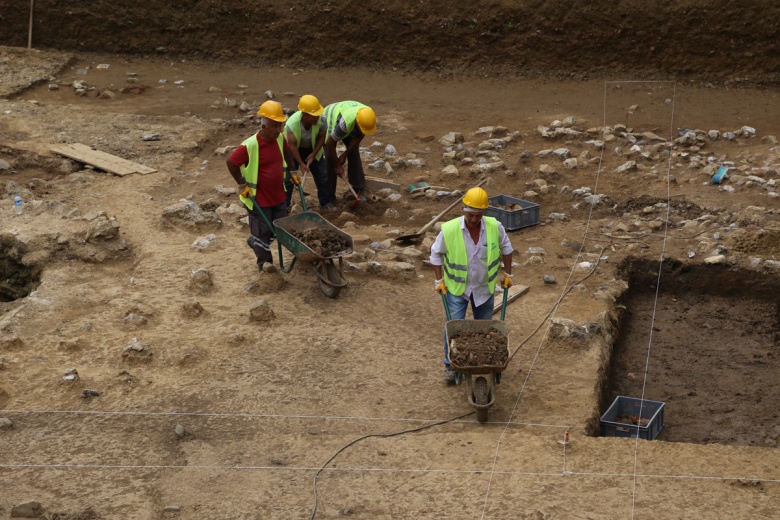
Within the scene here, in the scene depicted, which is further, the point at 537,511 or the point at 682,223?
the point at 682,223

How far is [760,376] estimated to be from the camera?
837 cm

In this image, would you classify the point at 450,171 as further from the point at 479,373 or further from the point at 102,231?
the point at 479,373

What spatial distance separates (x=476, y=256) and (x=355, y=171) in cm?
453

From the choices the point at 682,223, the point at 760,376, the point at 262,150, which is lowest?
the point at 760,376

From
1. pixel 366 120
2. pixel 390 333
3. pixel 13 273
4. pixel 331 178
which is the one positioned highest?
pixel 366 120

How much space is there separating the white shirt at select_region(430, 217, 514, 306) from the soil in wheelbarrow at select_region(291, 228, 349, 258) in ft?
5.49

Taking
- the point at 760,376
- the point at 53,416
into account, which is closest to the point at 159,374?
the point at 53,416

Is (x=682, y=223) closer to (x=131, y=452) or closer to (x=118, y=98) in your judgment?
(x=131, y=452)

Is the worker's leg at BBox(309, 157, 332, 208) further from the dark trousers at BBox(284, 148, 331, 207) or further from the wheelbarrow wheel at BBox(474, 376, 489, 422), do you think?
the wheelbarrow wheel at BBox(474, 376, 489, 422)

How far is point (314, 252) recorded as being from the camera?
27.8 feet

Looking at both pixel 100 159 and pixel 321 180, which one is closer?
pixel 321 180

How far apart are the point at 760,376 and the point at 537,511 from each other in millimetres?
3523

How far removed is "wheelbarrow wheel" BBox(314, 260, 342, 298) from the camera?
346 inches

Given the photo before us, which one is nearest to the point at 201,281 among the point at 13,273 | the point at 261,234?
the point at 261,234
